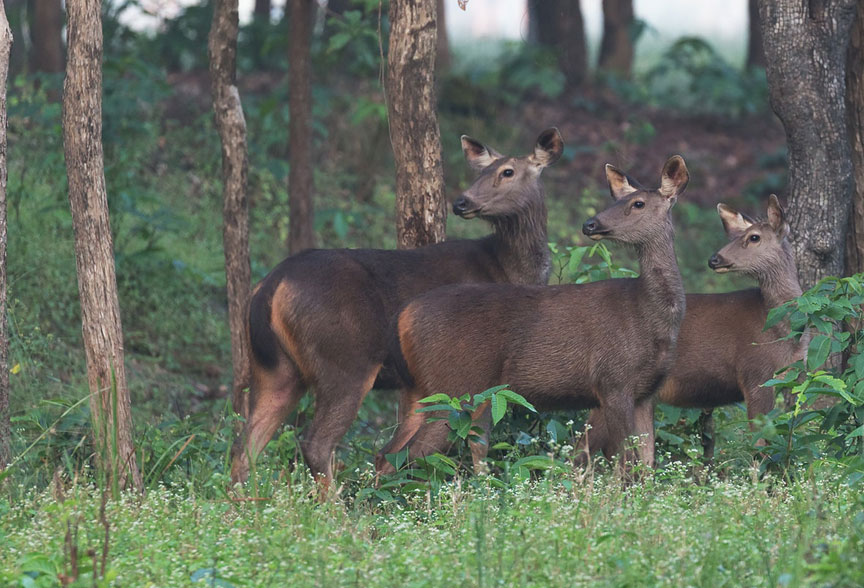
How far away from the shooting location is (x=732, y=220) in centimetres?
803

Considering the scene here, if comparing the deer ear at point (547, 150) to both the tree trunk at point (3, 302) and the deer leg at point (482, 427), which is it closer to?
the deer leg at point (482, 427)

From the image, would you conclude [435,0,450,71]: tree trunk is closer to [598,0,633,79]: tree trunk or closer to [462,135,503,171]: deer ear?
[598,0,633,79]: tree trunk

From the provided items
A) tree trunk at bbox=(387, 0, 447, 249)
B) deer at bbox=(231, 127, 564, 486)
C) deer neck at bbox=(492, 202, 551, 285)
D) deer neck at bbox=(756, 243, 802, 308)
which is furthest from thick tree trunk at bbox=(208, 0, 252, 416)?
deer neck at bbox=(756, 243, 802, 308)

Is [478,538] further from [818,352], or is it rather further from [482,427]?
[818,352]

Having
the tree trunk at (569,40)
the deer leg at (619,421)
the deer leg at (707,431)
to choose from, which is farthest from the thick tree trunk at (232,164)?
the tree trunk at (569,40)

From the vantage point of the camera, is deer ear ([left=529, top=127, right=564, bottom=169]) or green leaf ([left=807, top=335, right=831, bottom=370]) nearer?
green leaf ([left=807, top=335, right=831, bottom=370])

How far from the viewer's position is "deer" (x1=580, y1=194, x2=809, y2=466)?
738 cm

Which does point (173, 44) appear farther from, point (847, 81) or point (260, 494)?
point (260, 494)

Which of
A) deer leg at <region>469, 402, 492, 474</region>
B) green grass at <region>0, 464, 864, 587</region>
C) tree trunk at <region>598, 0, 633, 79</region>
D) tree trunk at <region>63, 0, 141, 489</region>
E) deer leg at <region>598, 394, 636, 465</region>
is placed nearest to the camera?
green grass at <region>0, 464, 864, 587</region>

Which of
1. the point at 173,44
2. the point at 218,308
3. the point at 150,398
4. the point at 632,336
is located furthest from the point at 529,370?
the point at 173,44

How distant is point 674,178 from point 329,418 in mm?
2361

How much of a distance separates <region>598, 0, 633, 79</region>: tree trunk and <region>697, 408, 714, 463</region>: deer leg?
11.2 meters

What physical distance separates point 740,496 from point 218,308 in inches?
256

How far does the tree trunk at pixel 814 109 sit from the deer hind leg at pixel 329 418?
311cm
